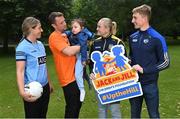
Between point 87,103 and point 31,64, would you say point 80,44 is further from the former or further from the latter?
point 87,103

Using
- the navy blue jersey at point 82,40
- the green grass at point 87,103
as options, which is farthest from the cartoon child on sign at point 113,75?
the green grass at point 87,103

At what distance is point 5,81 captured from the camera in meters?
15.6

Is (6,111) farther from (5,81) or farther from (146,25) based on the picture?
(5,81)

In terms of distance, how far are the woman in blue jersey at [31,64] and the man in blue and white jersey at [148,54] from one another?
1.39m

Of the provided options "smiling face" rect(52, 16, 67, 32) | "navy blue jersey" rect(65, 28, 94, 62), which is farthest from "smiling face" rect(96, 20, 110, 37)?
"smiling face" rect(52, 16, 67, 32)

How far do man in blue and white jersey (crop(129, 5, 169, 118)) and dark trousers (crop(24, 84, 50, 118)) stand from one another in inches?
55.3

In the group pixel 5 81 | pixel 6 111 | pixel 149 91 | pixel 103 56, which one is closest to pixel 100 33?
pixel 103 56

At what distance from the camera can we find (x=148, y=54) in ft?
20.1

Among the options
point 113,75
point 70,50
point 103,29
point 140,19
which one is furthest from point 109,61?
point 140,19

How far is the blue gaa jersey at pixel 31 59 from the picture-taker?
6.00m

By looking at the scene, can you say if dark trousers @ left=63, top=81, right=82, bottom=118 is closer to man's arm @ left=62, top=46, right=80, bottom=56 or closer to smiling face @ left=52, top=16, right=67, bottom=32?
man's arm @ left=62, top=46, right=80, bottom=56

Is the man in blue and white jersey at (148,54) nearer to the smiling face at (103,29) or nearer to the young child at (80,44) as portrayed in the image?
the smiling face at (103,29)

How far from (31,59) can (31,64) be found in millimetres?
74

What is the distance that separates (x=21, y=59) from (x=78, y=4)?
58.7m
